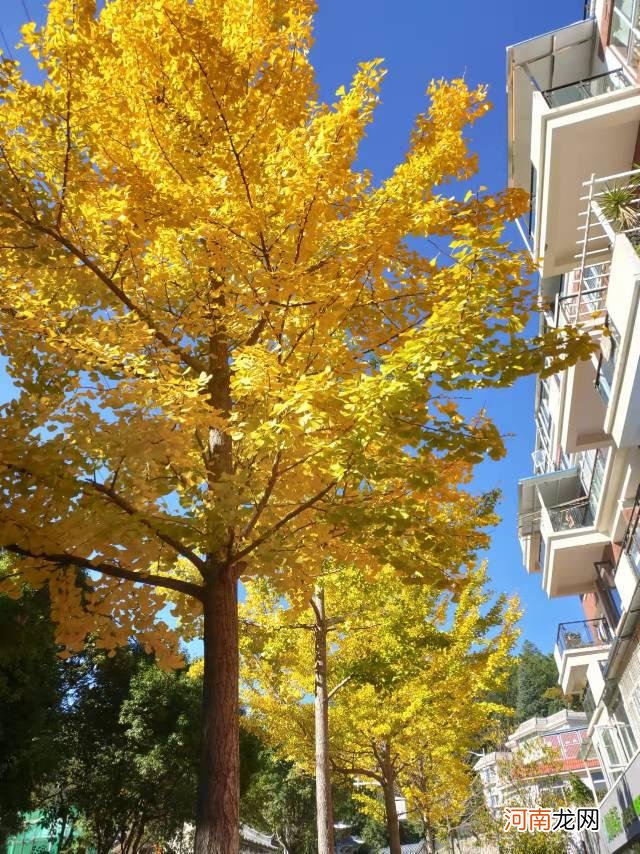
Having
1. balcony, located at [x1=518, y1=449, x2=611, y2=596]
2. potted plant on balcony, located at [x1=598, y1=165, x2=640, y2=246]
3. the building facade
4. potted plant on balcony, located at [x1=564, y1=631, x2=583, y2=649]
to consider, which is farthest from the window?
the building facade

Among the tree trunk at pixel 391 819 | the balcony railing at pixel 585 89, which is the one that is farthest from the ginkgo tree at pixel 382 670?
the balcony railing at pixel 585 89

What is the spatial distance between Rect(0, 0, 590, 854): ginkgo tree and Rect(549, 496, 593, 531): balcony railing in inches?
456

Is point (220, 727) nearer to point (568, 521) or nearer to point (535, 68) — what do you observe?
point (568, 521)

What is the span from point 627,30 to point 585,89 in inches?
43.0

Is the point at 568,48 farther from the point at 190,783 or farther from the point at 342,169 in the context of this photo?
the point at 190,783

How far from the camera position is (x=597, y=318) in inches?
292

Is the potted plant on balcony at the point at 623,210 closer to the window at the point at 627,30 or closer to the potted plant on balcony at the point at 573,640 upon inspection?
the window at the point at 627,30

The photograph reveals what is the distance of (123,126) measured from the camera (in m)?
4.71

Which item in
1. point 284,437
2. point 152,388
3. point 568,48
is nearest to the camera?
point 284,437

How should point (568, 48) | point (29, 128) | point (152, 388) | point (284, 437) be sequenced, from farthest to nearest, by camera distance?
point (568, 48) < point (29, 128) < point (152, 388) < point (284, 437)

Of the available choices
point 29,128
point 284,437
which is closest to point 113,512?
point 284,437

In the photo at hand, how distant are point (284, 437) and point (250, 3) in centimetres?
375

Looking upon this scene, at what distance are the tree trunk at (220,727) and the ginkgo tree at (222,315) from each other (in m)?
0.02

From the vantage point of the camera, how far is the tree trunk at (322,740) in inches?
406
